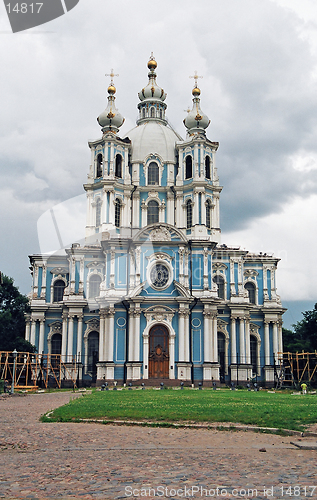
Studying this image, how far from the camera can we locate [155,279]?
43.4 meters

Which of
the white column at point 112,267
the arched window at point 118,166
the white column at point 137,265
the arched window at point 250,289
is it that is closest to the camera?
the white column at point 137,265

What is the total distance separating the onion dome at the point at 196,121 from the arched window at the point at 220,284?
46.8ft

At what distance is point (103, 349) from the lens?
42438 millimetres

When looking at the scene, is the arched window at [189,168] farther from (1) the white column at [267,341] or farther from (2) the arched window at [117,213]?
(1) the white column at [267,341]

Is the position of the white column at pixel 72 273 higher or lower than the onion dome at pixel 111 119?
lower

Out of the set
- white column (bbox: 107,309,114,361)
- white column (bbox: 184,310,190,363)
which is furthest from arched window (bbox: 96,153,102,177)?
white column (bbox: 184,310,190,363)

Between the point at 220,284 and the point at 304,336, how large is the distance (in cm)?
2736

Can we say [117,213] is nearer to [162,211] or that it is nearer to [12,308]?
[162,211]

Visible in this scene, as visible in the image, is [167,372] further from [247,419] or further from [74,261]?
[247,419]

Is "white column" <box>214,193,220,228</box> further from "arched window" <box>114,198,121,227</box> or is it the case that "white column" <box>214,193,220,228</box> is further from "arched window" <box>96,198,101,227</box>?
"arched window" <box>96,198,101,227</box>

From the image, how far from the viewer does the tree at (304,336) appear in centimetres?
4856

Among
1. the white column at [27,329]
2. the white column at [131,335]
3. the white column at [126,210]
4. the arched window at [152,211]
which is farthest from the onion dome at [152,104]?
the white column at [27,329]

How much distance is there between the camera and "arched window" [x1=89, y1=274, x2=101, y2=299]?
4716cm

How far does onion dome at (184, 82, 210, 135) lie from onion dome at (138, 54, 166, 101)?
5.95 m
